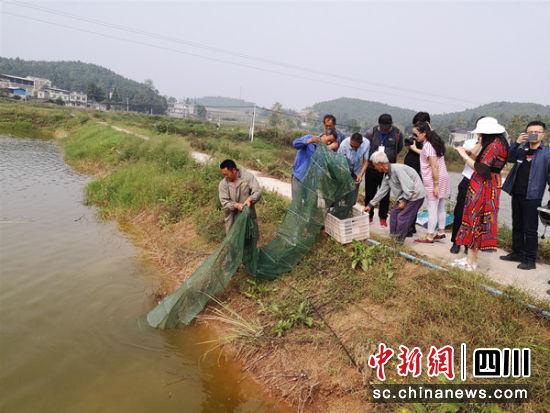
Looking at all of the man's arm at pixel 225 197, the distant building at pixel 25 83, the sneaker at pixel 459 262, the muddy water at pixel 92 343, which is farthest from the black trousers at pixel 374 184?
the distant building at pixel 25 83

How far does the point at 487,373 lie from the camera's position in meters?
3.18

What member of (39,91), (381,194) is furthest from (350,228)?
(39,91)

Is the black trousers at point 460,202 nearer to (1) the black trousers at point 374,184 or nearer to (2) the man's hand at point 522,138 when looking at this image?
(2) the man's hand at point 522,138

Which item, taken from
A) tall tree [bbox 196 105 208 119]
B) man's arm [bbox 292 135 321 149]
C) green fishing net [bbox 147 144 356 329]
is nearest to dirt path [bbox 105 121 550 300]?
green fishing net [bbox 147 144 356 329]

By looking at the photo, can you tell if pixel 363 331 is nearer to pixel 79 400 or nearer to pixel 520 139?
pixel 79 400

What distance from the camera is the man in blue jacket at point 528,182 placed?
4664 millimetres

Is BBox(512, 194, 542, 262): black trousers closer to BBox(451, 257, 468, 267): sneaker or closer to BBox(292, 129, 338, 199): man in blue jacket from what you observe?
BBox(451, 257, 468, 267): sneaker

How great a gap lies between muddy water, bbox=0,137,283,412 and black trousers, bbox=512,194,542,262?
3675 millimetres

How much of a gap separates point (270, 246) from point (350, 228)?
3.69ft

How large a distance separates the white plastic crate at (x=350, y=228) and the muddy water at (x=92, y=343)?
216 cm

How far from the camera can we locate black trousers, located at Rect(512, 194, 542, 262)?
4.70 metres

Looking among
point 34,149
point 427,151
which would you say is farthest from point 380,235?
point 34,149

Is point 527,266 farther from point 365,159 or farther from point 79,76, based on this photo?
point 79,76

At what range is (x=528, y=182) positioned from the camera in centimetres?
476
